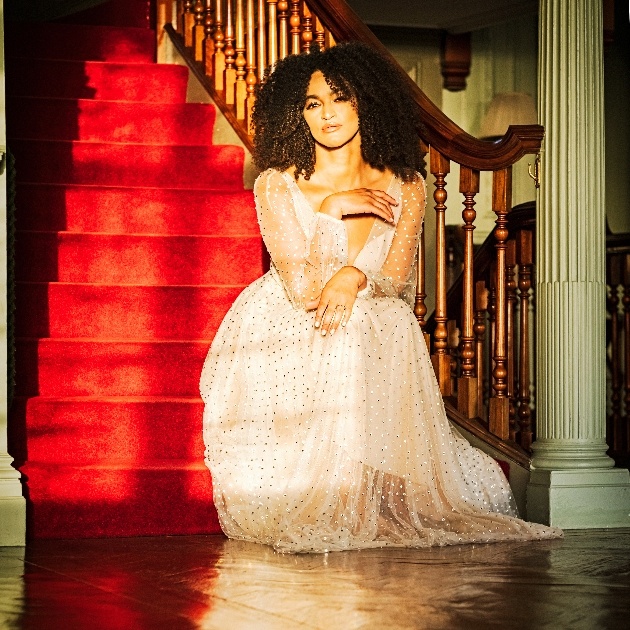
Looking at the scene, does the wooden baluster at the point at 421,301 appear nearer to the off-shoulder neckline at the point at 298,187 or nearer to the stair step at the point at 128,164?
the off-shoulder neckline at the point at 298,187

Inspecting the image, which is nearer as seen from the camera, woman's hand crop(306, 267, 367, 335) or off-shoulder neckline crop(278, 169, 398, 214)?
woman's hand crop(306, 267, 367, 335)

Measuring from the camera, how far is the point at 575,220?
4.27 meters

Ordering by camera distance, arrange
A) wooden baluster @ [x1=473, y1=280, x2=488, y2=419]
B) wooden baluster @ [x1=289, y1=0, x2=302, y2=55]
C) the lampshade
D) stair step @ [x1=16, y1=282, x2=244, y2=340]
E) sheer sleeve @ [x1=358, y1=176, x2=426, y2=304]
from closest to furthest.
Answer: sheer sleeve @ [x1=358, y1=176, x2=426, y2=304]
stair step @ [x1=16, y1=282, x2=244, y2=340]
wooden baluster @ [x1=289, y1=0, x2=302, y2=55]
wooden baluster @ [x1=473, y1=280, x2=488, y2=419]
the lampshade

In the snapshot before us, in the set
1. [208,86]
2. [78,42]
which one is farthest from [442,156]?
[78,42]

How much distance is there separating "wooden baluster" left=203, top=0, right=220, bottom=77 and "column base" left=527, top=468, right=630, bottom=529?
258 centimetres

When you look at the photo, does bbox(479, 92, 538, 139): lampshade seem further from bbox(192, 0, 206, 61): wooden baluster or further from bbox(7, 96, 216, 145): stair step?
bbox(7, 96, 216, 145): stair step

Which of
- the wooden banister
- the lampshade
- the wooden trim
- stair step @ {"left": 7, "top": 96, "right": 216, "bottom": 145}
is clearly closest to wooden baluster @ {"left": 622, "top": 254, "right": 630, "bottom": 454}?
the wooden banister

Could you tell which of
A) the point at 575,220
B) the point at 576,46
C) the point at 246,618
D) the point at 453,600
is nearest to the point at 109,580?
the point at 246,618

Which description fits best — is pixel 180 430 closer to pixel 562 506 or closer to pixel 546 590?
pixel 562 506

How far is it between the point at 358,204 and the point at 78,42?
2.63 metres

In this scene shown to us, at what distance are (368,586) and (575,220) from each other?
5.75 ft

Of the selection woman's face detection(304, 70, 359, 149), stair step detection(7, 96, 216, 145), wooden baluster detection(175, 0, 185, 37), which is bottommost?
woman's face detection(304, 70, 359, 149)

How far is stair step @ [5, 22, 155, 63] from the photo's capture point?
6113 millimetres

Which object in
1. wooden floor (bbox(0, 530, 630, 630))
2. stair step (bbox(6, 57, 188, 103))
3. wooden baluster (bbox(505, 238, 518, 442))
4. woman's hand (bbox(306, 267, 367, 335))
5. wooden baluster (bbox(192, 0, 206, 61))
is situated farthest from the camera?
wooden baluster (bbox(192, 0, 206, 61))
